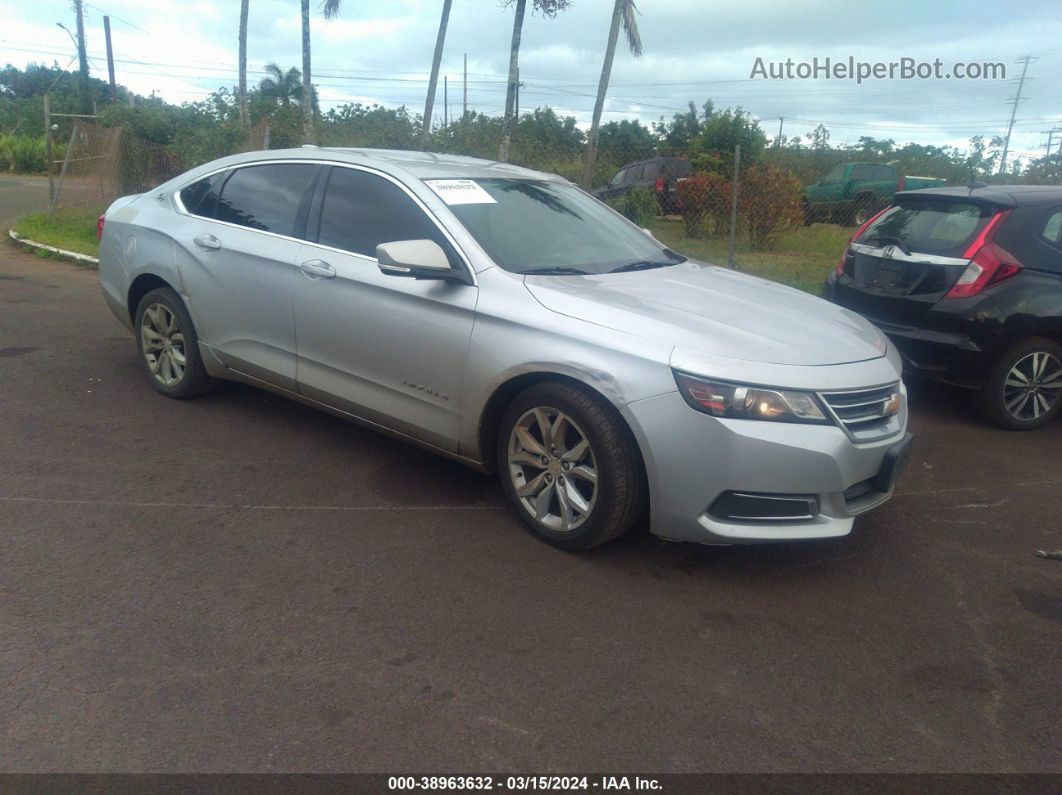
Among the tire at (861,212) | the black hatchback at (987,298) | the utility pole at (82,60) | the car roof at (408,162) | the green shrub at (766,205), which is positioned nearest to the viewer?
the car roof at (408,162)

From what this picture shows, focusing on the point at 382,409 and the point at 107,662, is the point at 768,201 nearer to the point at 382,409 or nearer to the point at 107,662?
the point at 382,409

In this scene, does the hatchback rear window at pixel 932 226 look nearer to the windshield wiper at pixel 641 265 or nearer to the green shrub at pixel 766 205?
the windshield wiper at pixel 641 265

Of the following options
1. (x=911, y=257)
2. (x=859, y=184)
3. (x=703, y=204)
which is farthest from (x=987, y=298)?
(x=859, y=184)

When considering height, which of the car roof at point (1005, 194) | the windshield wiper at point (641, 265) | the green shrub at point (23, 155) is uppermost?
the car roof at point (1005, 194)

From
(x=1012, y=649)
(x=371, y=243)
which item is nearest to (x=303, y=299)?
(x=371, y=243)

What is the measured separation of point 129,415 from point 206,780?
3.68 meters

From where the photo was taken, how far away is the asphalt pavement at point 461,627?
2840mm

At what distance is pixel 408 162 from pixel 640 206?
10200 millimetres

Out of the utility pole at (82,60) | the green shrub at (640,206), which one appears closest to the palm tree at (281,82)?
the utility pole at (82,60)

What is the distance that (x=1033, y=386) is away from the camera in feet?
20.3

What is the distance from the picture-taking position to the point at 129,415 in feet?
19.1

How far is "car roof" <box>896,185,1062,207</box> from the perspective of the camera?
245 inches

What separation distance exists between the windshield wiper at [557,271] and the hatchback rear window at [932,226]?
296 cm

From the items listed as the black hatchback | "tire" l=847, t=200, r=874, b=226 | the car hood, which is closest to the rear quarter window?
the black hatchback
